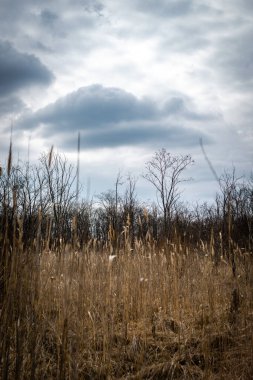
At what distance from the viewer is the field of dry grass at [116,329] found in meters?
1.85

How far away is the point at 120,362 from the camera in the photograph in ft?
8.14

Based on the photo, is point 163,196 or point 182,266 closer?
point 182,266

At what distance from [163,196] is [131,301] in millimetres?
20088

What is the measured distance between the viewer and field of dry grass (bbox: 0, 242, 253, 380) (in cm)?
185

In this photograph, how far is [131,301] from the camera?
354cm

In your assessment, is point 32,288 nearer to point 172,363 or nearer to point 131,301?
point 172,363

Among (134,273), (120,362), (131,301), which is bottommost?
(120,362)

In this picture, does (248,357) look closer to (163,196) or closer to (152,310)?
(152,310)

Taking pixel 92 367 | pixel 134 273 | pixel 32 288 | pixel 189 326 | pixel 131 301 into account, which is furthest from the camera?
pixel 134 273

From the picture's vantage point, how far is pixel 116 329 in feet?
10.6

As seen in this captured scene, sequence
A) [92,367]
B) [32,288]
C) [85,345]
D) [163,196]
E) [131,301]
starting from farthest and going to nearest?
[163,196] < [131,301] < [85,345] < [92,367] < [32,288]

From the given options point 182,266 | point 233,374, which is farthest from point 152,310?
point 233,374

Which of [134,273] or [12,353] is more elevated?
[134,273]

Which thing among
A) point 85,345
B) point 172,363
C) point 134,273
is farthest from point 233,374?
point 134,273
